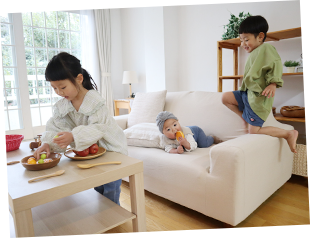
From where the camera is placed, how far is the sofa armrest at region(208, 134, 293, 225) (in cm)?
121

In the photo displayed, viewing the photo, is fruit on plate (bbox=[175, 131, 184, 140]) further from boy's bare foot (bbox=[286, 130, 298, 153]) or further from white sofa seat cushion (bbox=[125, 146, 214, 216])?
boy's bare foot (bbox=[286, 130, 298, 153])

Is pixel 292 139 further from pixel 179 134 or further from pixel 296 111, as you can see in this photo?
pixel 179 134

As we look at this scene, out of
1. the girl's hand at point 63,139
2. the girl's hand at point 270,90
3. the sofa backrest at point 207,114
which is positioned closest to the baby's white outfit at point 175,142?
the sofa backrest at point 207,114

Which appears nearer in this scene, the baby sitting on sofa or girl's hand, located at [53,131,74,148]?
girl's hand, located at [53,131,74,148]

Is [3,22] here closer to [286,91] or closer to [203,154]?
[203,154]

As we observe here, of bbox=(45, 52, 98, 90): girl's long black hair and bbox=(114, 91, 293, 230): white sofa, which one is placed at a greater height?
bbox=(45, 52, 98, 90): girl's long black hair

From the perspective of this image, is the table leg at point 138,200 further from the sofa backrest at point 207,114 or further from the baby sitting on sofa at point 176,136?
the sofa backrest at point 207,114

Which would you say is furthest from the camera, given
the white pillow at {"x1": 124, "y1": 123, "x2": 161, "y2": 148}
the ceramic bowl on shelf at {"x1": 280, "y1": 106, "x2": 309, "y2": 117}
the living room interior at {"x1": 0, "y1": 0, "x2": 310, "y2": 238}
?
the ceramic bowl on shelf at {"x1": 280, "y1": 106, "x2": 309, "y2": 117}

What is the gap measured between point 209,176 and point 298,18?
196cm

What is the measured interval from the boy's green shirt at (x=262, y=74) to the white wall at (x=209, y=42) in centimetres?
93

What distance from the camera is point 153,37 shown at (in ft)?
11.4

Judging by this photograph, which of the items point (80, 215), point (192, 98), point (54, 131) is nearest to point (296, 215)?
point (192, 98)

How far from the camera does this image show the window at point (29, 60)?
352cm

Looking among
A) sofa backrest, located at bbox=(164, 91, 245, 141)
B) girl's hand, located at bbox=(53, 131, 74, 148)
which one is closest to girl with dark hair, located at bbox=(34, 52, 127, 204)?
girl's hand, located at bbox=(53, 131, 74, 148)
